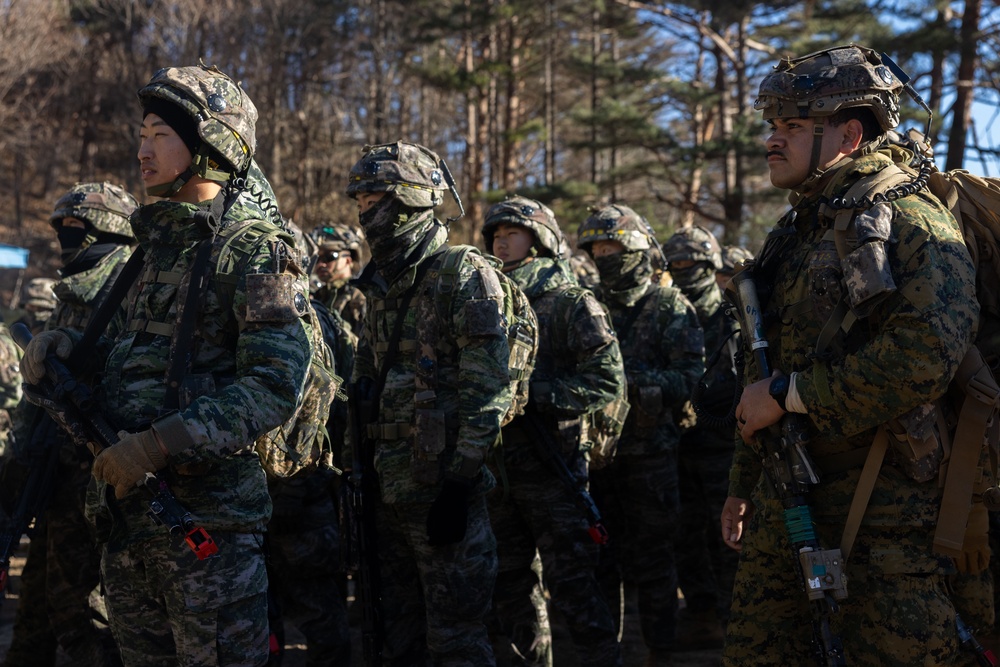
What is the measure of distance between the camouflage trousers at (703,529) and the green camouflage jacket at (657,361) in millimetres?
573

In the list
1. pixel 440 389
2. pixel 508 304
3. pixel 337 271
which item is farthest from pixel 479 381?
pixel 337 271

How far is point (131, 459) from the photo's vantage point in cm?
307

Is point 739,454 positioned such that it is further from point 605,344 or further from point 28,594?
point 28,594

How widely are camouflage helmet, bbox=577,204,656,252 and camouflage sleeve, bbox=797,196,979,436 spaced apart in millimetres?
4011

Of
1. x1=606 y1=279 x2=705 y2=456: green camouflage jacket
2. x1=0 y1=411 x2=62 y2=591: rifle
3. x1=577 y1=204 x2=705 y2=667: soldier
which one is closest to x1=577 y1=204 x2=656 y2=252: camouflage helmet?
x1=577 y1=204 x2=705 y2=667: soldier

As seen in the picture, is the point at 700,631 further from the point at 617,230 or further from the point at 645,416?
the point at 617,230

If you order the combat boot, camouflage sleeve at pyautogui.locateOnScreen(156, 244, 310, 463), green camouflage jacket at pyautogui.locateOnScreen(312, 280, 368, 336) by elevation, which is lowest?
the combat boot

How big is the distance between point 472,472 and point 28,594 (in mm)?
3236

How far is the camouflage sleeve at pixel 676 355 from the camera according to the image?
269 inches

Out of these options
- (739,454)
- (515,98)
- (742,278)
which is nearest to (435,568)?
(739,454)

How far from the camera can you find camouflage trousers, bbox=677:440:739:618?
7.30 meters

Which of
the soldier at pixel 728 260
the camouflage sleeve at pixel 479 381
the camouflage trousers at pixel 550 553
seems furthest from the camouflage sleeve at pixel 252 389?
the soldier at pixel 728 260

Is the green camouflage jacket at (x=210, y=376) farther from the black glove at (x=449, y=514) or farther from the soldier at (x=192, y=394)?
the black glove at (x=449, y=514)

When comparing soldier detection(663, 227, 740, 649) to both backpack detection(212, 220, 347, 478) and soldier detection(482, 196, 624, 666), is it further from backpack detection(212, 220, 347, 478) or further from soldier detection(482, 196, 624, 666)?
backpack detection(212, 220, 347, 478)
